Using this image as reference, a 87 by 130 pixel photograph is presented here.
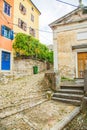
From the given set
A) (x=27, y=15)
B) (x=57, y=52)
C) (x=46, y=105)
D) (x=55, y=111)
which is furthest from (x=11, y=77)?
(x=27, y=15)

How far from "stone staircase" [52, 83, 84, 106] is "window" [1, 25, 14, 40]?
11.0 m

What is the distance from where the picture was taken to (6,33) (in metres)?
17.7

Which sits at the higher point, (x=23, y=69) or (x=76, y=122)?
(x=23, y=69)

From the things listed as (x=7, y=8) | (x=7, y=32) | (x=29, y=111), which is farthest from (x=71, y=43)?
(x=7, y=8)

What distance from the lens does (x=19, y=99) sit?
7.16 metres

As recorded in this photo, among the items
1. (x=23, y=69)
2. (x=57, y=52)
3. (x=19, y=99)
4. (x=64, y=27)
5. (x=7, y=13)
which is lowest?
(x=19, y=99)

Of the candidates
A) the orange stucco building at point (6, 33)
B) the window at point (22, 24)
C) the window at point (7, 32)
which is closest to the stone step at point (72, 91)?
the orange stucco building at point (6, 33)

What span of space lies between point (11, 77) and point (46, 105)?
20.6ft

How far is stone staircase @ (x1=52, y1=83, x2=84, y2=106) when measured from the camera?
6945 millimetres

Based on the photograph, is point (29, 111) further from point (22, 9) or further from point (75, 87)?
point (22, 9)

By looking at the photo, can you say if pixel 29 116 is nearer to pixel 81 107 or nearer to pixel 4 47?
pixel 81 107

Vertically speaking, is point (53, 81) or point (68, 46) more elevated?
point (68, 46)

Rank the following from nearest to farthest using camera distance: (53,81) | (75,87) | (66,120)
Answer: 1. (66,120)
2. (75,87)
3. (53,81)

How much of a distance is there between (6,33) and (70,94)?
41.4ft
